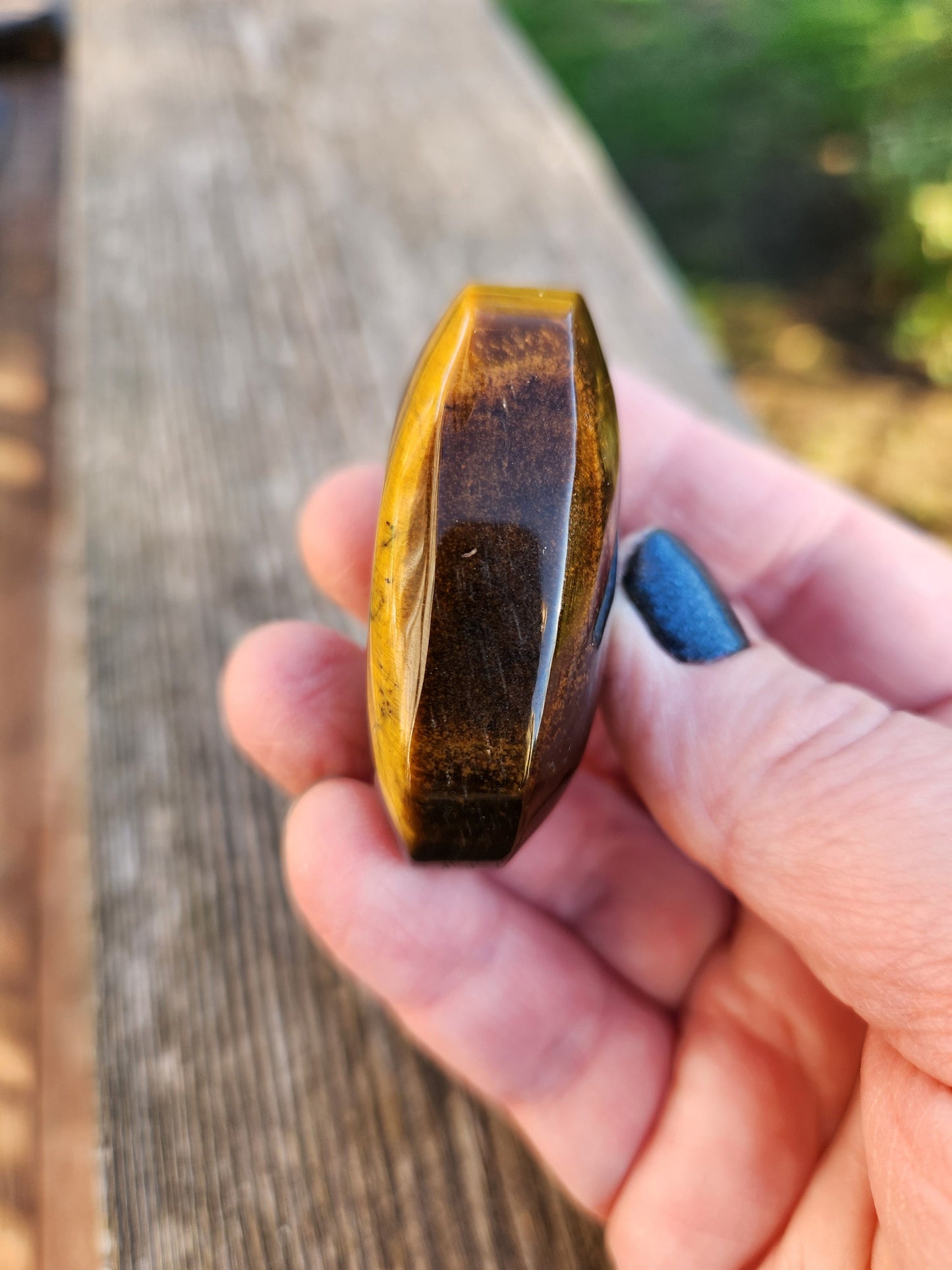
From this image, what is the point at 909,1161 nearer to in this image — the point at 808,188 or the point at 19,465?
the point at 19,465

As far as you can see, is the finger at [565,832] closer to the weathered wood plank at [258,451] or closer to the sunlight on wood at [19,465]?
the weathered wood plank at [258,451]

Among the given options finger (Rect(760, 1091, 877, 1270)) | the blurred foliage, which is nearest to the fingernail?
finger (Rect(760, 1091, 877, 1270))

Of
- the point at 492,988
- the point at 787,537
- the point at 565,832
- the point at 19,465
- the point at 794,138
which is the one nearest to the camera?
the point at 492,988

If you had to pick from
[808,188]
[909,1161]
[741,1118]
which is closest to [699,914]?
[741,1118]

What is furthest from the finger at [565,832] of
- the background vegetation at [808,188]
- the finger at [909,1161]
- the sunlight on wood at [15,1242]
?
the background vegetation at [808,188]

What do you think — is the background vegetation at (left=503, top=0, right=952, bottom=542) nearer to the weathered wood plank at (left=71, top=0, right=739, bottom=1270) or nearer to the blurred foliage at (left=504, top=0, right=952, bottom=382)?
the blurred foliage at (left=504, top=0, right=952, bottom=382)

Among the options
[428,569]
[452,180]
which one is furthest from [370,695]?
[452,180]
